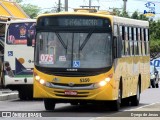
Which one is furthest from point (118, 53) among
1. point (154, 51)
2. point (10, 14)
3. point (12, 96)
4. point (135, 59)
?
point (154, 51)

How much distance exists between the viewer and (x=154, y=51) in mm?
82812

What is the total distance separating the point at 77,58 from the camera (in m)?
21.7

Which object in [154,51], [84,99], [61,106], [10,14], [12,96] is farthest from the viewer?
[154,51]

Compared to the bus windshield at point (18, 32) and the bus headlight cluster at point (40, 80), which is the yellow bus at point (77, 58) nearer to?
the bus headlight cluster at point (40, 80)

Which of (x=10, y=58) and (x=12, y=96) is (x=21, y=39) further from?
(x=12, y=96)

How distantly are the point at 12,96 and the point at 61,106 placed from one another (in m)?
5.40

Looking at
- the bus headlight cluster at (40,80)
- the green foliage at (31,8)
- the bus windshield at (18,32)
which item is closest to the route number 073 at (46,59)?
the bus headlight cluster at (40,80)

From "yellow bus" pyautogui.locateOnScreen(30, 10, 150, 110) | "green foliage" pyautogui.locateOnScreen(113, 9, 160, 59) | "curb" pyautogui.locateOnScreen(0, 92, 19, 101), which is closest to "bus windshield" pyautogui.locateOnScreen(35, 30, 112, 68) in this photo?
"yellow bus" pyautogui.locateOnScreen(30, 10, 150, 110)

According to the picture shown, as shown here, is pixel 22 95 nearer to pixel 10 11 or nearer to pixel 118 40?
pixel 118 40

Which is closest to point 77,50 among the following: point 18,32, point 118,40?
point 118,40

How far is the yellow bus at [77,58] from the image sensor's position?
2144 centimetres

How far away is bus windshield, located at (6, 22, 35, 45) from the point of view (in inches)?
1111

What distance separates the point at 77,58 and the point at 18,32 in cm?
709

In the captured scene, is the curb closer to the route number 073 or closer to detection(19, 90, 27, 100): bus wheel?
detection(19, 90, 27, 100): bus wheel
